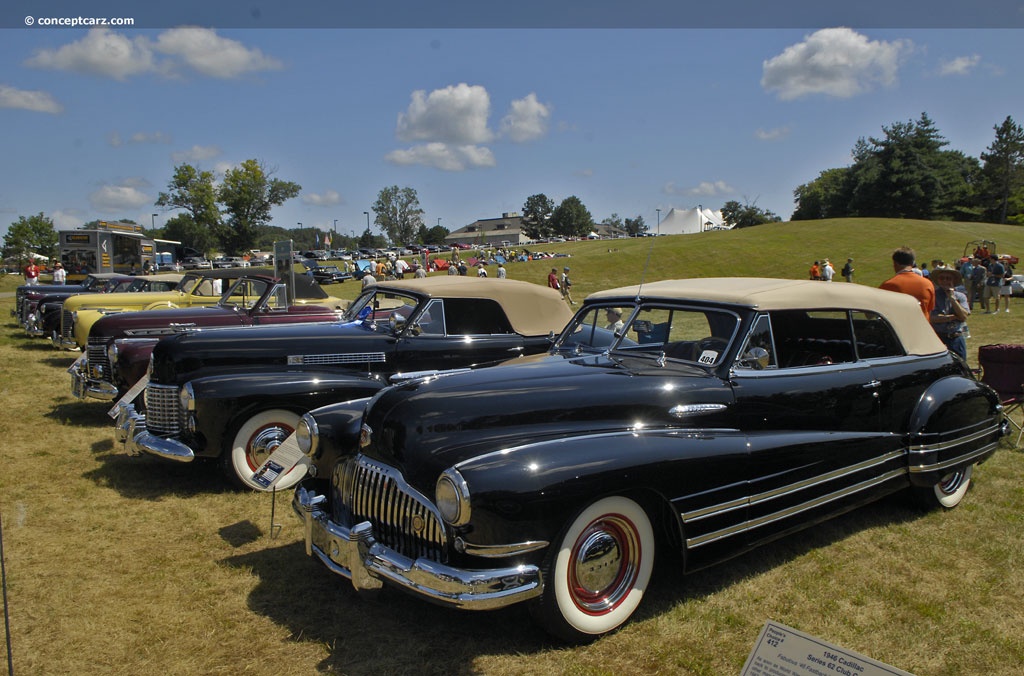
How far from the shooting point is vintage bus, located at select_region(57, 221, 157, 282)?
31438 mm

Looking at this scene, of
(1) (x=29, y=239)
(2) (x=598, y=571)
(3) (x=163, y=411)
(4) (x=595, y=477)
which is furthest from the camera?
(1) (x=29, y=239)

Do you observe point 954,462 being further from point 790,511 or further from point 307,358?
point 307,358

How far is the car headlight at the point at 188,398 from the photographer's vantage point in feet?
18.5

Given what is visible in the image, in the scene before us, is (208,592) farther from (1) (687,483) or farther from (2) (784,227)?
(2) (784,227)

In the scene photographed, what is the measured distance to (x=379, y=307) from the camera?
7117 millimetres

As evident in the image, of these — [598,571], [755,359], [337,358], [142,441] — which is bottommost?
[598,571]

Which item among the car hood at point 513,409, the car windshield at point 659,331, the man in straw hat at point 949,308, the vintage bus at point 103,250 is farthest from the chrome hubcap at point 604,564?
the vintage bus at point 103,250

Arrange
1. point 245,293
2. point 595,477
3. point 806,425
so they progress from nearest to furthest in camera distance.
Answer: point 595,477 < point 806,425 < point 245,293

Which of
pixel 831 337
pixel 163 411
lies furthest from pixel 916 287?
pixel 163 411

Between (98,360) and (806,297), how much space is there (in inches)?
341

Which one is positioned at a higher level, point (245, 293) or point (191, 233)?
point (191, 233)

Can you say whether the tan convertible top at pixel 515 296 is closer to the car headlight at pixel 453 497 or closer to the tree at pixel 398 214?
the car headlight at pixel 453 497

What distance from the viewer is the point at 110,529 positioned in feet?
16.6

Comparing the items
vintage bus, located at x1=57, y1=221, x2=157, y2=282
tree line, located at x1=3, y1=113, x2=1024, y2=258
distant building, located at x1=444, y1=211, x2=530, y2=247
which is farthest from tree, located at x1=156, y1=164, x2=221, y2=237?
distant building, located at x1=444, y1=211, x2=530, y2=247
